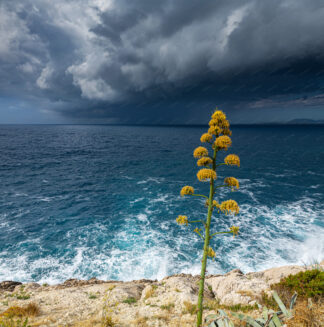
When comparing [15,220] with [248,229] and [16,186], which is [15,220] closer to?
[16,186]

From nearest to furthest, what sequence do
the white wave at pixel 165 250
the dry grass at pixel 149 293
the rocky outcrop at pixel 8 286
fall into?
1. the dry grass at pixel 149 293
2. the rocky outcrop at pixel 8 286
3. the white wave at pixel 165 250

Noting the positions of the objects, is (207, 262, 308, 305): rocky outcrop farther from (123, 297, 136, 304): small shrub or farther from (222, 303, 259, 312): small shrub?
(123, 297, 136, 304): small shrub

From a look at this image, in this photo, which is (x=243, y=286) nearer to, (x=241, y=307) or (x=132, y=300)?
(x=241, y=307)

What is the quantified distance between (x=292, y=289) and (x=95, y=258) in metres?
18.3

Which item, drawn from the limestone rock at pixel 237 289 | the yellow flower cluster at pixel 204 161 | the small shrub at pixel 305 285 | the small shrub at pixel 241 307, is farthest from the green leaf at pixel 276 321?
the yellow flower cluster at pixel 204 161

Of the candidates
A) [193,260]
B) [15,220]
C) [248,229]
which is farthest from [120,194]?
[248,229]

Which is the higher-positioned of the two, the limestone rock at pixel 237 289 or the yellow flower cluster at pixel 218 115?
the yellow flower cluster at pixel 218 115

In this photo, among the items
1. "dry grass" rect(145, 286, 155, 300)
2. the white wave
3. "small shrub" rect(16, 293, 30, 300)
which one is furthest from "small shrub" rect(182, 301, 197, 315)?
"small shrub" rect(16, 293, 30, 300)

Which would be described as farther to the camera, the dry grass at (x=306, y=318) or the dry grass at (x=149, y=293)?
the dry grass at (x=149, y=293)

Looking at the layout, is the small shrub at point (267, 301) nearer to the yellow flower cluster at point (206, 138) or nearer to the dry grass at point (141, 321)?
the dry grass at point (141, 321)

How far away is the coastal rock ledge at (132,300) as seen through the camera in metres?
8.66

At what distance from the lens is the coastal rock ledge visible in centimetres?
866

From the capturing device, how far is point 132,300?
443 inches

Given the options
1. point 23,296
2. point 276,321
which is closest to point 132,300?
point 23,296
